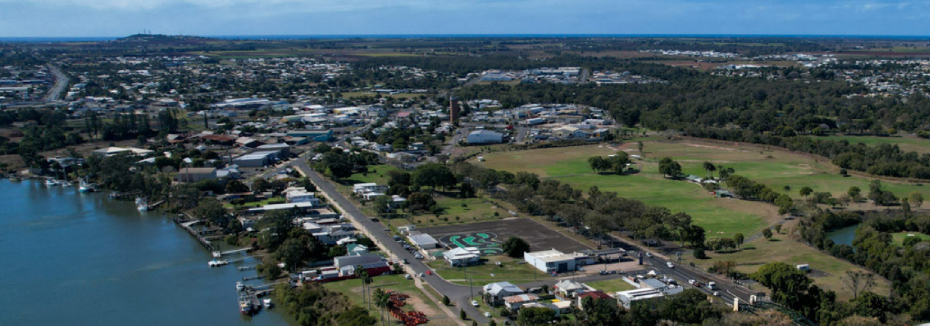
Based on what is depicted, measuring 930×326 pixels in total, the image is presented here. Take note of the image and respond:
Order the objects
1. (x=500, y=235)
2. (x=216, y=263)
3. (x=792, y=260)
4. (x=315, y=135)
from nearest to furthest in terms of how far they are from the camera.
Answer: (x=792, y=260) < (x=216, y=263) < (x=500, y=235) < (x=315, y=135)

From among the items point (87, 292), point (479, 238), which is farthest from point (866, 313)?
point (87, 292)

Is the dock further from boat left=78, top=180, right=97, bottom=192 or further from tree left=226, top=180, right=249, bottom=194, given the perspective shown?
boat left=78, top=180, right=97, bottom=192

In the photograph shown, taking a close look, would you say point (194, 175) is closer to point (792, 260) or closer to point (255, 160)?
point (255, 160)

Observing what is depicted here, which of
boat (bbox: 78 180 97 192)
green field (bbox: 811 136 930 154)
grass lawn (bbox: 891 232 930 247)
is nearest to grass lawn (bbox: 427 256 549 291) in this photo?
grass lawn (bbox: 891 232 930 247)

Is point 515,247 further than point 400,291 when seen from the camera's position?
Yes

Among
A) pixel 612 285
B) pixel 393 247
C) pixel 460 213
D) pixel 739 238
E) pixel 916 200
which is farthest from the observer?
pixel 460 213

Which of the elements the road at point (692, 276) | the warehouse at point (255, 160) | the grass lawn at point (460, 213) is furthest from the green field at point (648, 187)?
the warehouse at point (255, 160)

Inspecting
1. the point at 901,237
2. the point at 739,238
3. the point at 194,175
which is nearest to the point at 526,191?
the point at 739,238
